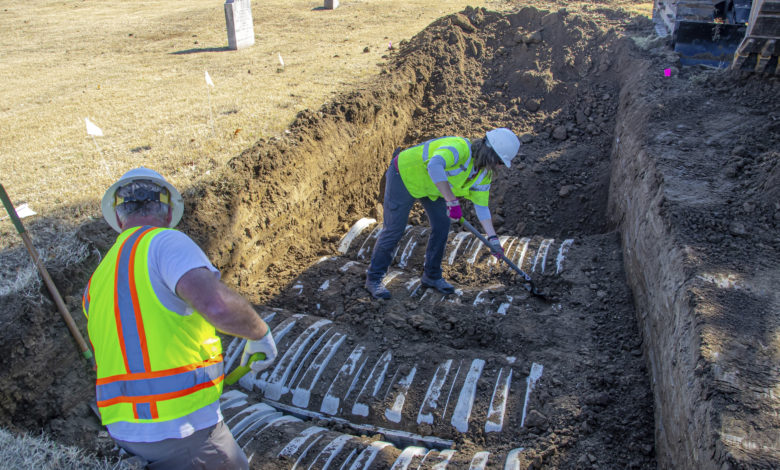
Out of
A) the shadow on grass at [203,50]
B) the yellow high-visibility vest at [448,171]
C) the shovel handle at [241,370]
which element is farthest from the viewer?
the shadow on grass at [203,50]

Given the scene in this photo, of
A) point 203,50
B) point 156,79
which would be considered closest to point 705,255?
point 156,79

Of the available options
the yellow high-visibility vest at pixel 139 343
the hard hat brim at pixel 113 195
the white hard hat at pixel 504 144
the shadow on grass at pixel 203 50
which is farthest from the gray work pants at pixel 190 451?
the shadow on grass at pixel 203 50

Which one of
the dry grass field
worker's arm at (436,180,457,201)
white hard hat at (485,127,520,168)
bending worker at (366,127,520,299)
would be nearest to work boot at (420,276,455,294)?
bending worker at (366,127,520,299)

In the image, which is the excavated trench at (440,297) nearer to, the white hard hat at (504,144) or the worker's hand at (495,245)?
the worker's hand at (495,245)

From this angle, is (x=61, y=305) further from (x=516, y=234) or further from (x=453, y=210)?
(x=516, y=234)

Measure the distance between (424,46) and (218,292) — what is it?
329 inches

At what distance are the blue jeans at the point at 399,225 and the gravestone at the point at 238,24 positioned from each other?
24.8 feet

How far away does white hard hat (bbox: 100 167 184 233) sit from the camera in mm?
2264

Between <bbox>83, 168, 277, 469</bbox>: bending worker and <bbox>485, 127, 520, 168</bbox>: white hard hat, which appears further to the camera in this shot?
<bbox>485, 127, 520, 168</bbox>: white hard hat

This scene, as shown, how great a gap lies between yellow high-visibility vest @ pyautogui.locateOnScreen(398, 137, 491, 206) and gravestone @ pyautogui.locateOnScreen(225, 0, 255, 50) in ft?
25.4

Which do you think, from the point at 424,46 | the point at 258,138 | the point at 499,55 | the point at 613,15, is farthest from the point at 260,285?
the point at 613,15

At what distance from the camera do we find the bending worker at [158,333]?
1955 mm

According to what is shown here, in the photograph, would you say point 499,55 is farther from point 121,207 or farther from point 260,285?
point 121,207

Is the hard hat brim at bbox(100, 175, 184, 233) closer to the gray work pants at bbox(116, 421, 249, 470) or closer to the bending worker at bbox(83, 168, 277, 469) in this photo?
the bending worker at bbox(83, 168, 277, 469)
